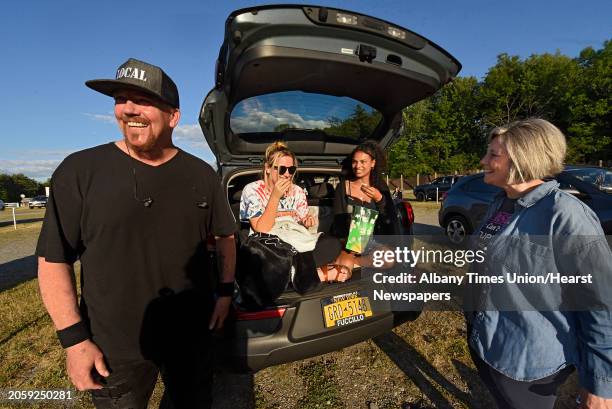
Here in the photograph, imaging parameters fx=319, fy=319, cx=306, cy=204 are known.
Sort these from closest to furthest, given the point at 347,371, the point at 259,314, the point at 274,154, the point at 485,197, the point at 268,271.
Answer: the point at 259,314, the point at 268,271, the point at 347,371, the point at 274,154, the point at 485,197

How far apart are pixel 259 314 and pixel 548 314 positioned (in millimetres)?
1527

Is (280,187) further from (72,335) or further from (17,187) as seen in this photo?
(17,187)

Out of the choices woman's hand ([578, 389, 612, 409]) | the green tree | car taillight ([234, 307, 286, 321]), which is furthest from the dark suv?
the green tree

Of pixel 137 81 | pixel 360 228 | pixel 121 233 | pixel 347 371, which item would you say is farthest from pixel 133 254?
pixel 347 371

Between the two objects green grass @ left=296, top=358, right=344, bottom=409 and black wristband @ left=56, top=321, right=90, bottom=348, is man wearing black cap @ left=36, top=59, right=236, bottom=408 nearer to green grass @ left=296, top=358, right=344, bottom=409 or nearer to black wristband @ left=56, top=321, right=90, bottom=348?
black wristband @ left=56, top=321, right=90, bottom=348

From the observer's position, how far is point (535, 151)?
4.53 feet

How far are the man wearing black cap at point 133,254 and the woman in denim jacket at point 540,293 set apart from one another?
1.45 m

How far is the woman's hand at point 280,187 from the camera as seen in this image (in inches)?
103

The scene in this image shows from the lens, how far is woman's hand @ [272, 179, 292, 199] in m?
2.63

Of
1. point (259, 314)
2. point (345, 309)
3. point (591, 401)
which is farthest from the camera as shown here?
point (345, 309)

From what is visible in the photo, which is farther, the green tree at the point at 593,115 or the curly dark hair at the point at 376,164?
the green tree at the point at 593,115

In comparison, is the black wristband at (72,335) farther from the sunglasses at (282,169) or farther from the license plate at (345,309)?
the sunglasses at (282,169)

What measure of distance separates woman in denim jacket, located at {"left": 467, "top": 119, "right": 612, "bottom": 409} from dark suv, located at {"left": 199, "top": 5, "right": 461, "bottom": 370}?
97 cm

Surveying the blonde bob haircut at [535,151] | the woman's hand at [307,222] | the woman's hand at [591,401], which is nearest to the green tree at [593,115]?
the woman's hand at [307,222]
